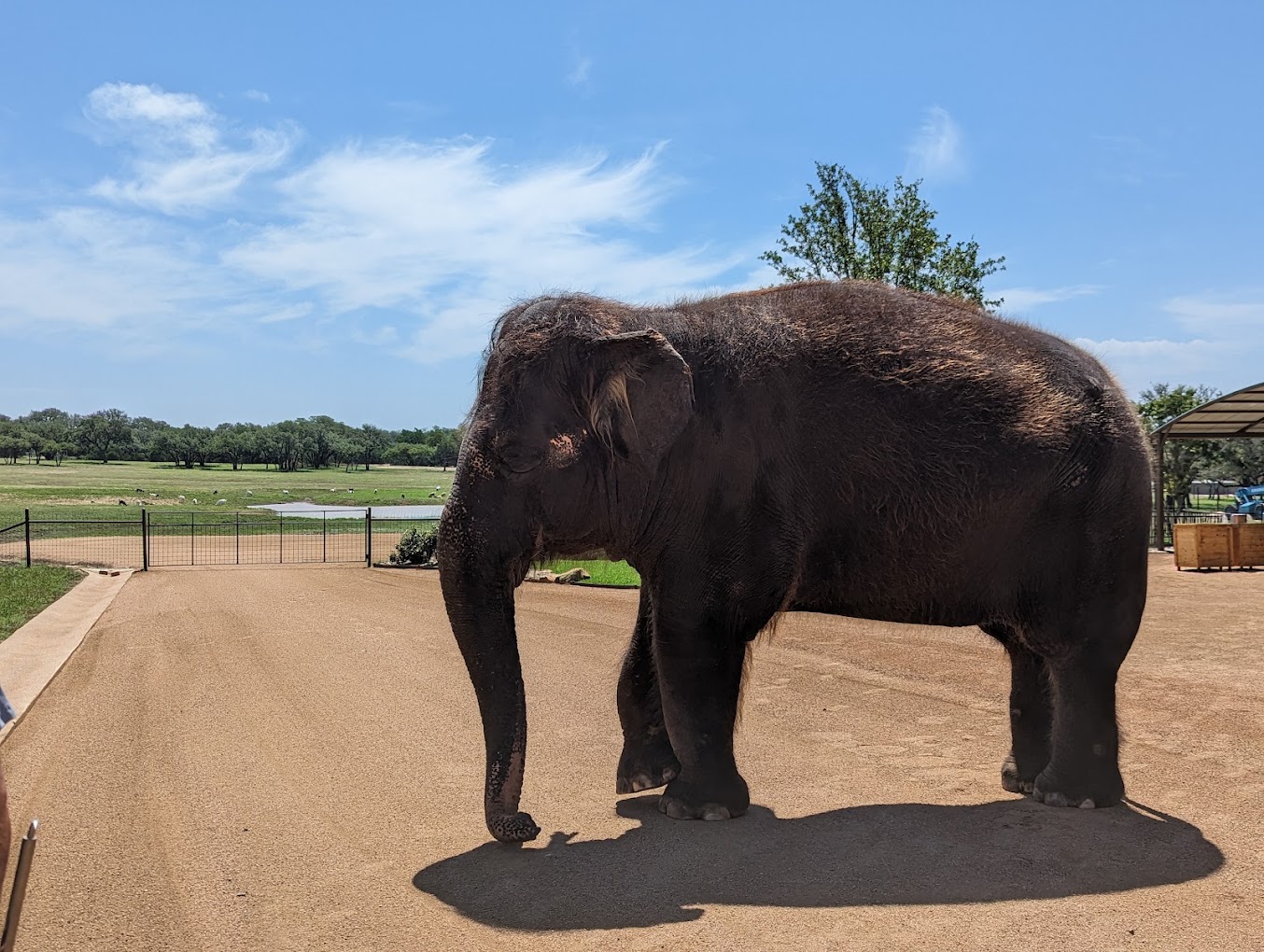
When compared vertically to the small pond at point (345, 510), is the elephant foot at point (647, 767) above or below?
above

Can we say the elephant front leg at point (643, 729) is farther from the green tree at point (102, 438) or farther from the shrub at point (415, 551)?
the green tree at point (102, 438)

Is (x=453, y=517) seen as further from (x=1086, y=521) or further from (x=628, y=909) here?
(x=1086, y=521)

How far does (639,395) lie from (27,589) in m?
18.3

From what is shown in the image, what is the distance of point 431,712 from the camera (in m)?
8.77

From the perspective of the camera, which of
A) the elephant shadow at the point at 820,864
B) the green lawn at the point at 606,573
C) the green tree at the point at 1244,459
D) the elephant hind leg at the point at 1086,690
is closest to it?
the elephant shadow at the point at 820,864

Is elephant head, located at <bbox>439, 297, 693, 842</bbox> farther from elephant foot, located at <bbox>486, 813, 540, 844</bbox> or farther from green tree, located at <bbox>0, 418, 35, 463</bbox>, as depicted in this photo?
green tree, located at <bbox>0, 418, 35, 463</bbox>

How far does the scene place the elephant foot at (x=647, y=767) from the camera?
612 centimetres

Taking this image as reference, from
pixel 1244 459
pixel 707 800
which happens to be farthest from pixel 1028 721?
pixel 1244 459

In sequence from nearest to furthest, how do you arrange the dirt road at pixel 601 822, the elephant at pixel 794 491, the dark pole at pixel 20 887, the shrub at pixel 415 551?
the dark pole at pixel 20 887 < the dirt road at pixel 601 822 < the elephant at pixel 794 491 < the shrub at pixel 415 551

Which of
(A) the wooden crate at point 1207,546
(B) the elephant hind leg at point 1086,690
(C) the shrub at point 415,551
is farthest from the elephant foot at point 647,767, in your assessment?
(C) the shrub at point 415,551

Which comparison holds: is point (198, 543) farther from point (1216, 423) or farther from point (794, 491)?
point (794, 491)

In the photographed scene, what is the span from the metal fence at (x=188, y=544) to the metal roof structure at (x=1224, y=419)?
69.6 feet

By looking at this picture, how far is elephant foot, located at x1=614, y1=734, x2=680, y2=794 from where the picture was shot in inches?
241

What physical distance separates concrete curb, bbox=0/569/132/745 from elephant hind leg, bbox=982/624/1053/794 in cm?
683
